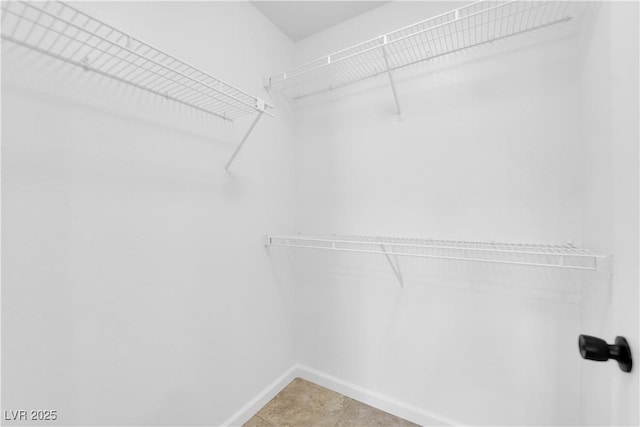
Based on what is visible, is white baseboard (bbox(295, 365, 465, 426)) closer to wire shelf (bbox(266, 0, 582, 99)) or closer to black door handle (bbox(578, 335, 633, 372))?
black door handle (bbox(578, 335, 633, 372))

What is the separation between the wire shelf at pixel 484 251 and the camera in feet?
3.21

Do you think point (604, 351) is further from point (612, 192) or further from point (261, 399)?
point (261, 399)

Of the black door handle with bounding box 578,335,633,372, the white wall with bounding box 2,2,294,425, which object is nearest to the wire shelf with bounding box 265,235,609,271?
the black door handle with bounding box 578,335,633,372

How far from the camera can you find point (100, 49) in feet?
2.42

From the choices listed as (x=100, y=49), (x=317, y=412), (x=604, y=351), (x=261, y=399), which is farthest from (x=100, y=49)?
(x=317, y=412)

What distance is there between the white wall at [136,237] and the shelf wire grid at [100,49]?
4 centimetres

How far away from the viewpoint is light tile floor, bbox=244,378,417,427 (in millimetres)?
1492

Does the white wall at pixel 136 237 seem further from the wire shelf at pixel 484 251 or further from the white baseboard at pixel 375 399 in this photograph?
the wire shelf at pixel 484 251

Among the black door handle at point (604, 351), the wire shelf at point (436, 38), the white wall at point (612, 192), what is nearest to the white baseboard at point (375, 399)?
the white wall at point (612, 192)

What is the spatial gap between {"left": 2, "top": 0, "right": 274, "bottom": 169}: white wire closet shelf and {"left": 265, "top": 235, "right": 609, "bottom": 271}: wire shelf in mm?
863

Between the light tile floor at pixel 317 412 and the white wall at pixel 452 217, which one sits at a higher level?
the white wall at pixel 452 217

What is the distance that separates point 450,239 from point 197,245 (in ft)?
4.16

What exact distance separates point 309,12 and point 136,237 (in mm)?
1591

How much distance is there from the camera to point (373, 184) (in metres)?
1.61
